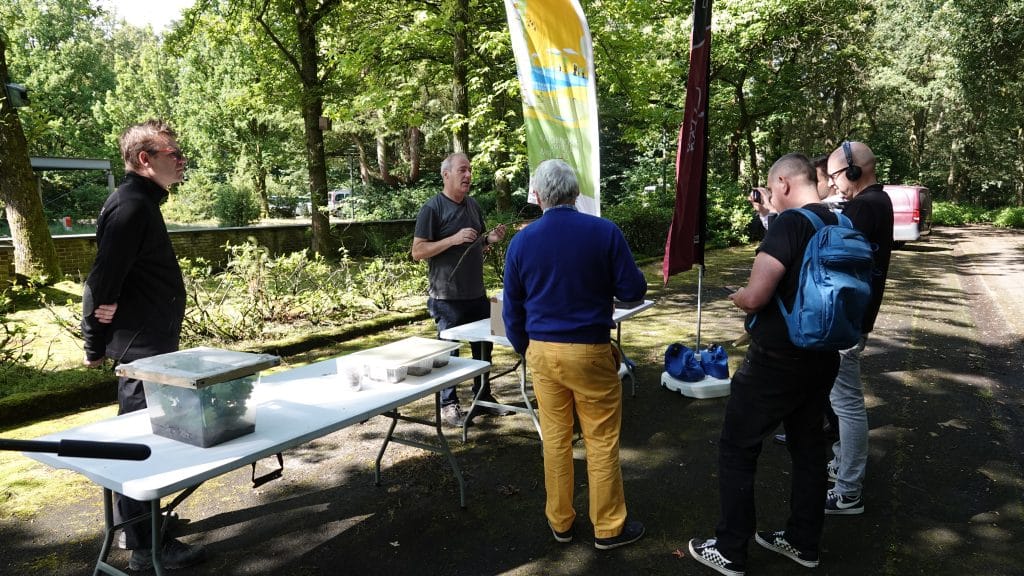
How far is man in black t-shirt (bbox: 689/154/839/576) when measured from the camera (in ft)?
8.61

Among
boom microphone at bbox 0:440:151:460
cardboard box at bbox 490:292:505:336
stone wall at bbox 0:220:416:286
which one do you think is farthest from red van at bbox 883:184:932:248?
boom microphone at bbox 0:440:151:460

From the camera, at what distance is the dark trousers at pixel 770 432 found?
2.68 m

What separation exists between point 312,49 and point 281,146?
60.2 feet

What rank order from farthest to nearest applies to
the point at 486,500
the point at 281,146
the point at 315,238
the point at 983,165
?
1. the point at 983,165
2. the point at 281,146
3. the point at 315,238
4. the point at 486,500

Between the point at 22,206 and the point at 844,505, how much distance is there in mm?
11442

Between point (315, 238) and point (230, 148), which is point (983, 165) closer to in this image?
point (315, 238)

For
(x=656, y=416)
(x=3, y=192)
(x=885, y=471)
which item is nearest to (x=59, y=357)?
(x=3, y=192)

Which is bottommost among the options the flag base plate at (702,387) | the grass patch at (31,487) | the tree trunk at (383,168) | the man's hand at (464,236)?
the flag base plate at (702,387)

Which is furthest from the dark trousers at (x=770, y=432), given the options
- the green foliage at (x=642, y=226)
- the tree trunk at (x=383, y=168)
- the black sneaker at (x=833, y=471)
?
the tree trunk at (x=383, y=168)

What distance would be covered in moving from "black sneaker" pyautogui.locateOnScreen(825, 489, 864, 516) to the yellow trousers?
1224 mm

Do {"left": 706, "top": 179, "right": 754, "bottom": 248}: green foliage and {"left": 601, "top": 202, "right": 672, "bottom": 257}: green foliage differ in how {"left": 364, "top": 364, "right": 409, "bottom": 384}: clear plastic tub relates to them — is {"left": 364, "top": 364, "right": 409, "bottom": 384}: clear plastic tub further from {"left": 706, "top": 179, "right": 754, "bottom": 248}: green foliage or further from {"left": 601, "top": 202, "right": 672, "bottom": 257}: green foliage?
{"left": 706, "top": 179, "right": 754, "bottom": 248}: green foliage

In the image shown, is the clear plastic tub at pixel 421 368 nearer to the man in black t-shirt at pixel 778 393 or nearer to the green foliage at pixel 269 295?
the man in black t-shirt at pixel 778 393

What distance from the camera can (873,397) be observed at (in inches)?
211

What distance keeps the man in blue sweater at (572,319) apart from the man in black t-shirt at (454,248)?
147 cm
